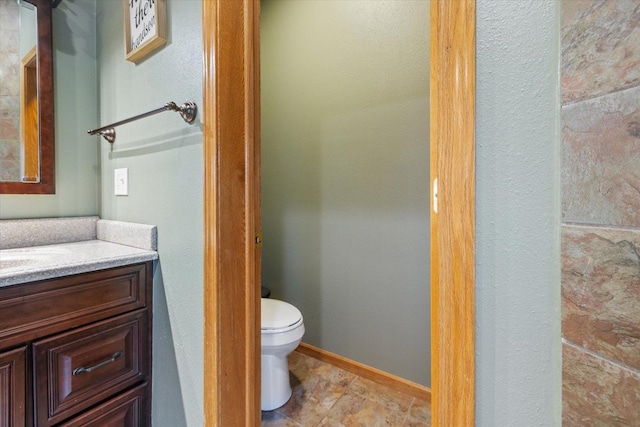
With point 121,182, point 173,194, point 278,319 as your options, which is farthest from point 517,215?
point 121,182

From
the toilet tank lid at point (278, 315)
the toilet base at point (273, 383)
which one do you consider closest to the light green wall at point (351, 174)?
the toilet tank lid at point (278, 315)

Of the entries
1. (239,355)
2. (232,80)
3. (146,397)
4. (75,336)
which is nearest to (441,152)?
(232,80)

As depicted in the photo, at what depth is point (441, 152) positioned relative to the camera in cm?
51

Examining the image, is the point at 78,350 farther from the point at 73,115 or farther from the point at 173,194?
the point at 73,115

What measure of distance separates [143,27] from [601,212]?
141 cm

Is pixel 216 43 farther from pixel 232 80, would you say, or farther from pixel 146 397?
pixel 146 397

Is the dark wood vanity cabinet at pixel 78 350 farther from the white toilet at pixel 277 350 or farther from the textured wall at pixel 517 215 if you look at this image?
the textured wall at pixel 517 215

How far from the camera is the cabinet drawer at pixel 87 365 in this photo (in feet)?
2.54

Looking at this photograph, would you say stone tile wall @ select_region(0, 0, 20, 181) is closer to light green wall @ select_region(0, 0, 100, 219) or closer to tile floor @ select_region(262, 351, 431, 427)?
light green wall @ select_region(0, 0, 100, 219)

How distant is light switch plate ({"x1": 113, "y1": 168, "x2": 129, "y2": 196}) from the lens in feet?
3.88

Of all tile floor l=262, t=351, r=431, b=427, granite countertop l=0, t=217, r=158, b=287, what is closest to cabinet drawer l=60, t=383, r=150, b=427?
granite countertop l=0, t=217, r=158, b=287

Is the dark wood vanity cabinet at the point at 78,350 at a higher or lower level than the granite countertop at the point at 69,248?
lower

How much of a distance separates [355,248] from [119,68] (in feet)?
4.86

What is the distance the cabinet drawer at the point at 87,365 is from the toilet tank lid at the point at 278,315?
54 cm
